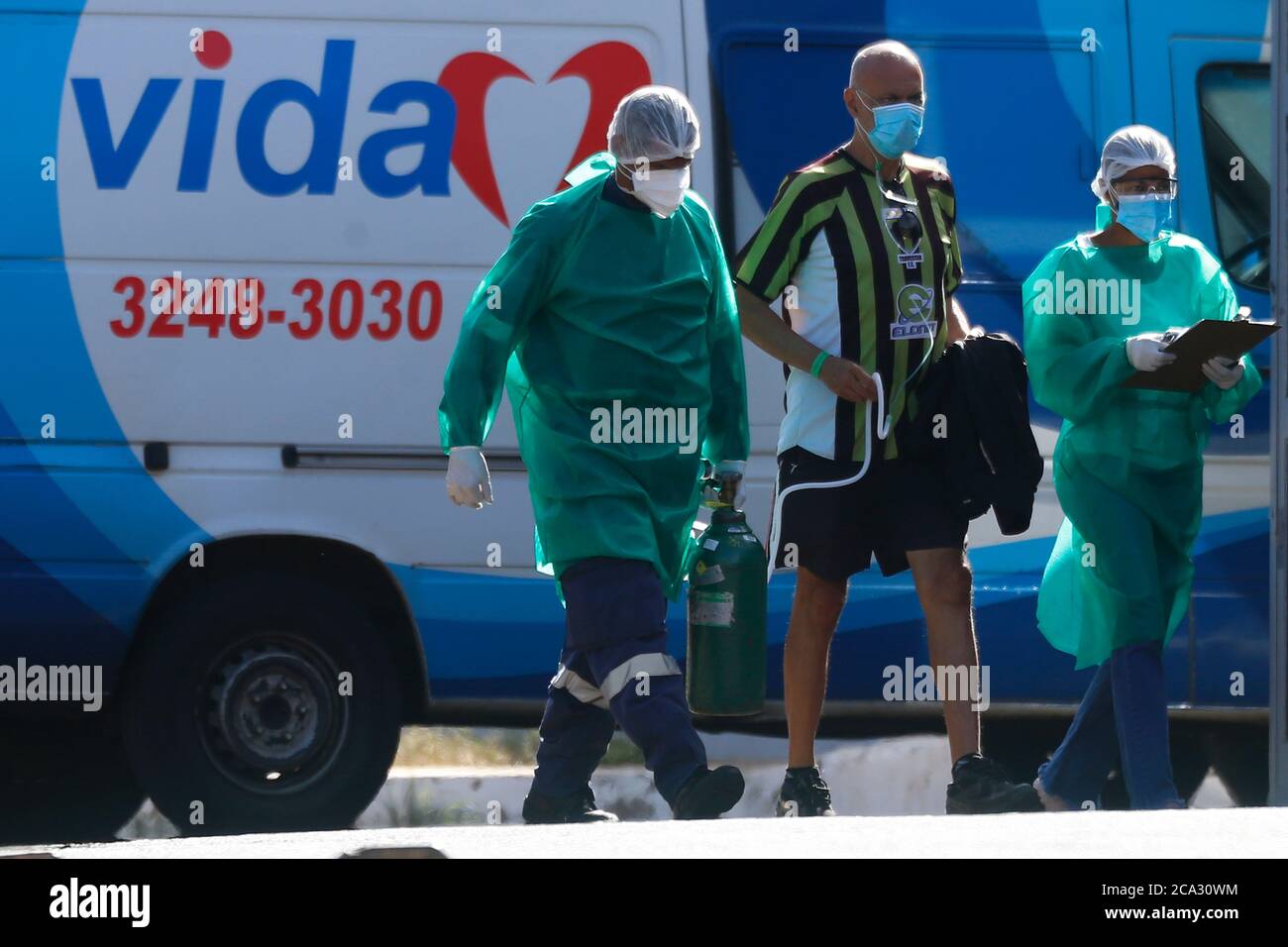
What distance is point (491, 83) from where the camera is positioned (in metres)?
6.02

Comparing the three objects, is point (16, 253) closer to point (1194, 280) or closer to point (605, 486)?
point (605, 486)

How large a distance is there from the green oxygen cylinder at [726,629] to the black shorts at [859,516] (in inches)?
9.3

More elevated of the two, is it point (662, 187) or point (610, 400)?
point (662, 187)

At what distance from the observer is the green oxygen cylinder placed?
5.02m

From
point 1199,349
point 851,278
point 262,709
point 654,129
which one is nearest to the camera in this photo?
point 654,129

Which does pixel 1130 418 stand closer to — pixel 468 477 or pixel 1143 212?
pixel 1143 212

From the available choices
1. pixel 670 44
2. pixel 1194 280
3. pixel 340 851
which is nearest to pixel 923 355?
pixel 1194 280

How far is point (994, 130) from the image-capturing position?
6098 mm

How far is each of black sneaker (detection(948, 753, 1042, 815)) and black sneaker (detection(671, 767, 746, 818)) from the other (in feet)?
2.52

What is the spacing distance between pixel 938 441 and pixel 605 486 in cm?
91

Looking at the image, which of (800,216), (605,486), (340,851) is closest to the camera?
(340,851)

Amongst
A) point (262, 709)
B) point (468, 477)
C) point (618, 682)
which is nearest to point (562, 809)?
point (618, 682)

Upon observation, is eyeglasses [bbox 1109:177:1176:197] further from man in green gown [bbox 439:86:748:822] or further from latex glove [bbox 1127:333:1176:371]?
man in green gown [bbox 439:86:748:822]

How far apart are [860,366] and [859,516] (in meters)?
0.37
